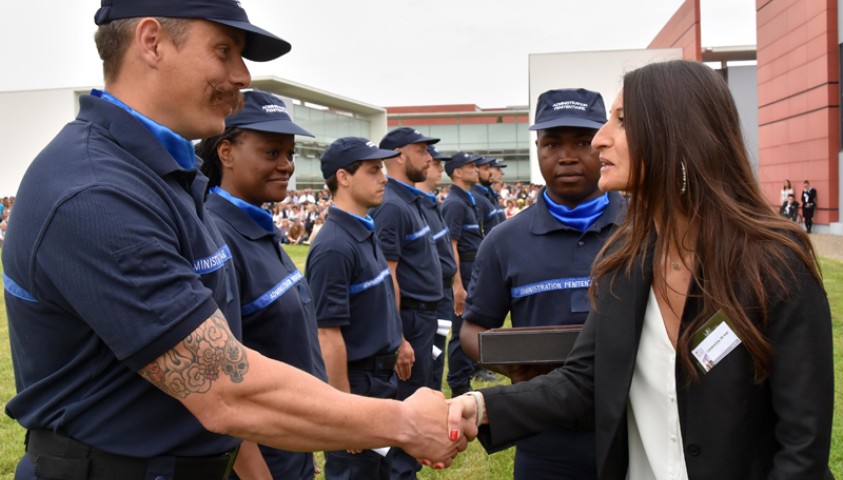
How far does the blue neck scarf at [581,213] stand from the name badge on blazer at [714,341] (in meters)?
1.24

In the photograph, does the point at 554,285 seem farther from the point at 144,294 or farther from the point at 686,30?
the point at 686,30

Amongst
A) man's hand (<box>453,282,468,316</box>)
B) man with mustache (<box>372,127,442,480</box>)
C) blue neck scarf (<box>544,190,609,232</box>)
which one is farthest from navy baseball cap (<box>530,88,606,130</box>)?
man's hand (<box>453,282,468,316</box>)

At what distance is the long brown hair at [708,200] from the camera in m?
1.90

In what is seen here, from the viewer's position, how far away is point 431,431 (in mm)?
2395

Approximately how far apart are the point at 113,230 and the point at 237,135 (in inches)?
72.1

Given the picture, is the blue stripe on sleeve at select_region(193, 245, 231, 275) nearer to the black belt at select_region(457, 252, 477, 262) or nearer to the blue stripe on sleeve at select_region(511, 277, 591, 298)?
the blue stripe on sleeve at select_region(511, 277, 591, 298)

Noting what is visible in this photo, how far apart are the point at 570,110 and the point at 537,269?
0.76 m

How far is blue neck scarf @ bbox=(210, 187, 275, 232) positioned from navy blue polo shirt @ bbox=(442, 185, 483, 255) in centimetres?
649

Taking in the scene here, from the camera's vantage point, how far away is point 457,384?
24.7ft

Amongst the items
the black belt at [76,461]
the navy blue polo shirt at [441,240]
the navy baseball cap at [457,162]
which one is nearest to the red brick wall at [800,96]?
the navy baseball cap at [457,162]

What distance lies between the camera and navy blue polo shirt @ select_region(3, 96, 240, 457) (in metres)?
1.62

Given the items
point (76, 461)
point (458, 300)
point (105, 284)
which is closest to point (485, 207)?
point (458, 300)

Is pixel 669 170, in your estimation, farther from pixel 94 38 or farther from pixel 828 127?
pixel 828 127

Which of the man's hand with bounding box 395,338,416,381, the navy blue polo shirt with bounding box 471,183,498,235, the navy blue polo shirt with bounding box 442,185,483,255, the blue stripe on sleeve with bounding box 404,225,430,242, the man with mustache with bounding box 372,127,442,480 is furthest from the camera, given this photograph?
the navy blue polo shirt with bounding box 471,183,498,235
